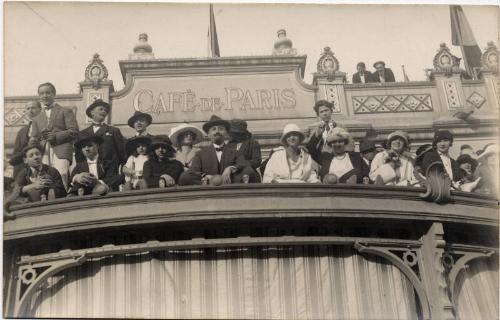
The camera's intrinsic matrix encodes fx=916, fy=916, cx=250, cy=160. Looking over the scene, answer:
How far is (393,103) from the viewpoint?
1553 centimetres

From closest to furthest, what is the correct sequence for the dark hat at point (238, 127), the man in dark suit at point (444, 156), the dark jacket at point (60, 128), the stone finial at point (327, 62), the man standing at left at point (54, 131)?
the man standing at left at point (54, 131)
the dark jacket at point (60, 128)
the man in dark suit at point (444, 156)
the dark hat at point (238, 127)
the stone finial at point (327, 62)

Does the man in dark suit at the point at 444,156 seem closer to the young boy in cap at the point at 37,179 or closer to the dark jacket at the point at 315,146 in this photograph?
the dark jacket at the point at 315,146

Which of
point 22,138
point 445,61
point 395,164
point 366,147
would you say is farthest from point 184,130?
point 445,61

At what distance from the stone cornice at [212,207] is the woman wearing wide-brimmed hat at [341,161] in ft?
1.34

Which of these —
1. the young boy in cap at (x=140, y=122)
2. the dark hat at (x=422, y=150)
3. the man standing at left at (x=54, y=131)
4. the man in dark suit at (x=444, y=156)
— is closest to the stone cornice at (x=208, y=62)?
the young boy in cap at (x=140, y=122)

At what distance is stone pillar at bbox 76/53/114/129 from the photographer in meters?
15.1

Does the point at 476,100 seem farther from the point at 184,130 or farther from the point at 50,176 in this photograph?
the point at 50,176

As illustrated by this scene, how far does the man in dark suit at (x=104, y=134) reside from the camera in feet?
47.3

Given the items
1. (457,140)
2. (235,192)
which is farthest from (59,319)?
(457,140)

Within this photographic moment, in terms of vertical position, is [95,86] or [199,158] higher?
[95,86]

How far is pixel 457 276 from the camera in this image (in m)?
14.0

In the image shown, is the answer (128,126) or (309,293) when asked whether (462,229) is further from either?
(128,126)

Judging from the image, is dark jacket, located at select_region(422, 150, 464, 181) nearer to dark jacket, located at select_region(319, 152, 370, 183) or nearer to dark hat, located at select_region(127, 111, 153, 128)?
dark jacket, located at select_region(319, 152, 370, 183)

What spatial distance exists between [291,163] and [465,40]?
12.8 ft
